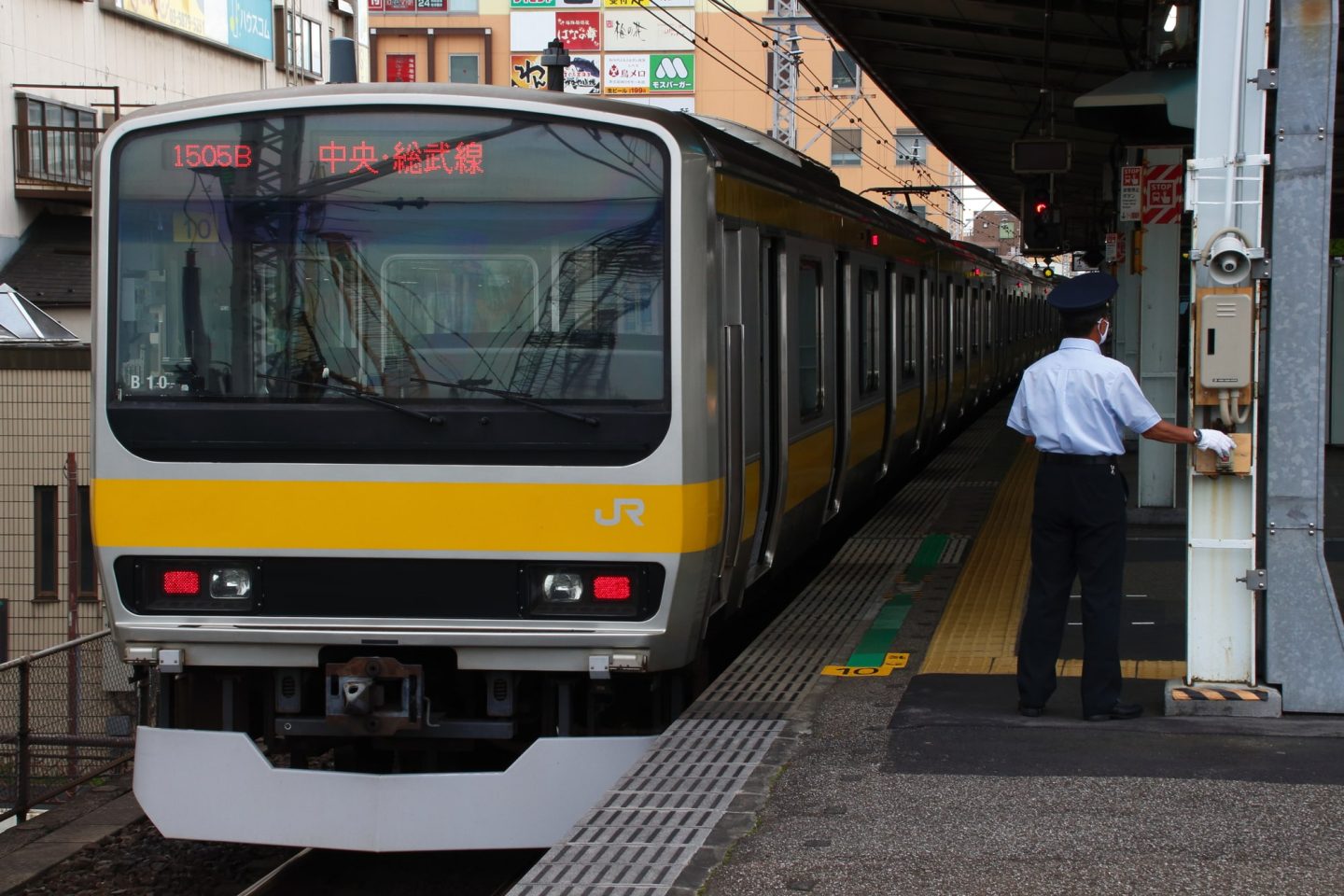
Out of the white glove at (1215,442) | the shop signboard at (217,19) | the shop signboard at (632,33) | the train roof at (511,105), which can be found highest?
the shop signboard at (632,33)

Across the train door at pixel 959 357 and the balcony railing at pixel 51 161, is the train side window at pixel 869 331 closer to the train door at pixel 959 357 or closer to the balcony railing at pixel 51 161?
the train door at pixel 959 357

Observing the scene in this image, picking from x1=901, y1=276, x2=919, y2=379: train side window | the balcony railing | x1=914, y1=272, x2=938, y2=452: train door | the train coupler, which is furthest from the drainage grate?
the balcony railing

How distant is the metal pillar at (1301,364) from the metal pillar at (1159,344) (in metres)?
5.93

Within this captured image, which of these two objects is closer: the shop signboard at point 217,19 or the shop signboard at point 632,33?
the shop signboard at point 217,19

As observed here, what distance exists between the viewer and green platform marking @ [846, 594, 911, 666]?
698cm

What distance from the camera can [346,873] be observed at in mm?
6633

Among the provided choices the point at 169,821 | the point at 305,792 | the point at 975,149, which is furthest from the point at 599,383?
the point at 975,149

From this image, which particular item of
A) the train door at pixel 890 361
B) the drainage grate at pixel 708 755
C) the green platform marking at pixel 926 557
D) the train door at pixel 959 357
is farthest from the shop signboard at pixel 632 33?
the drainage grate at pixel 708 755

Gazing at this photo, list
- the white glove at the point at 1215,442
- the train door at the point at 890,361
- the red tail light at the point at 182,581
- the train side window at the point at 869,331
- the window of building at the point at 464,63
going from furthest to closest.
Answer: the window of building at the point at 464,63 → the train door at the point at 890,361 → the train side window at the point at 869,331 → the red tail light at the point at 182,581 → the white glove at the point at 1215,442

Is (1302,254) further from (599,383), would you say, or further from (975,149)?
(975,149)

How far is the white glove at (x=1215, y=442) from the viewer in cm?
550

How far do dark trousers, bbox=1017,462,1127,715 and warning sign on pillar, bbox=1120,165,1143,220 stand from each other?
6.11 metres

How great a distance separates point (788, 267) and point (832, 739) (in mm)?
2804

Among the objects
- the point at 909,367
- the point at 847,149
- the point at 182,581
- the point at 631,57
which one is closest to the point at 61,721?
the point at 182,581
